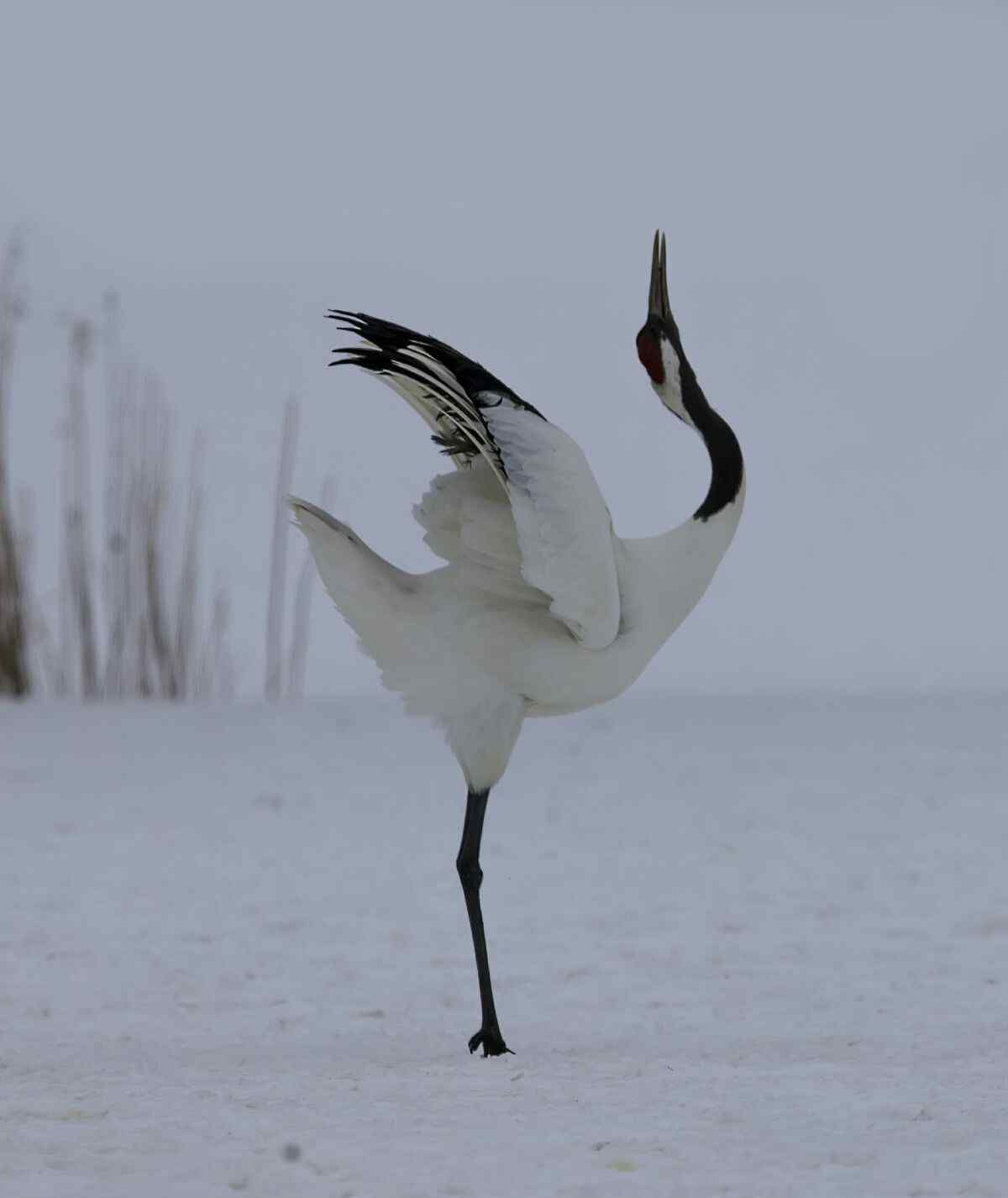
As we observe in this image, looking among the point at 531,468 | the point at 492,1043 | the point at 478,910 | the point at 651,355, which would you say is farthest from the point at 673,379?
the point at 492,1043

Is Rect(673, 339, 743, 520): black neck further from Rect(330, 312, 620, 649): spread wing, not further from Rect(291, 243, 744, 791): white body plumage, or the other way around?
Rect(330, 312, 620, 649): spread wing

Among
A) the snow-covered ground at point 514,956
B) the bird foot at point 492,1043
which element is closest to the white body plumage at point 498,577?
the bird foot at point 492,1043

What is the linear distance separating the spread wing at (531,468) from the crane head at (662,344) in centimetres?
24

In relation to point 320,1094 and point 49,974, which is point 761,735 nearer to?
point 49,974

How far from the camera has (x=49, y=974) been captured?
277 cm

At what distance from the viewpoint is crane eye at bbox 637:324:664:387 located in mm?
2148

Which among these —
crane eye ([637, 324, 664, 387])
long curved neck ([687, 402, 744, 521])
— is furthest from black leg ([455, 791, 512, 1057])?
crane eye ([637, 324, 664, 387])

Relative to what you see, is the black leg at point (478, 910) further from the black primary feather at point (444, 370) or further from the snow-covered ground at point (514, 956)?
the black primary feather at point (444, 370)

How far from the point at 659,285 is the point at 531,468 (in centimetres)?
35

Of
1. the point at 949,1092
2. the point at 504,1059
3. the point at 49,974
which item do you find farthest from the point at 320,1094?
the point at 49,974

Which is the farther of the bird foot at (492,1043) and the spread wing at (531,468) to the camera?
the bird foot at (492,1043)

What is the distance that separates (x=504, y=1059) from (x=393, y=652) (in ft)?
1.58

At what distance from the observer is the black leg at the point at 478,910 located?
212 cm

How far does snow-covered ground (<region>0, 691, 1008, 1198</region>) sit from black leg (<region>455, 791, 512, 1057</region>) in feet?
0.17
